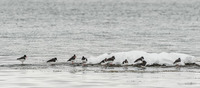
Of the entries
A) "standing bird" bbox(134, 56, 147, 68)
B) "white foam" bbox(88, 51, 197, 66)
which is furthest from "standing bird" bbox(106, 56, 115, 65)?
"standing bird" bbox(134, 56, 147, 68)

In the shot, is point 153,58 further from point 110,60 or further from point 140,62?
point 110,60

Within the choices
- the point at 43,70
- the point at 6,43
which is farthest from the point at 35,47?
the point at 43,70

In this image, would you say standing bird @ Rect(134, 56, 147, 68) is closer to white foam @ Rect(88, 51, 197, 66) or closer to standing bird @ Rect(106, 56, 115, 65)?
white foam @ Rect(88, 51, 197, 66)

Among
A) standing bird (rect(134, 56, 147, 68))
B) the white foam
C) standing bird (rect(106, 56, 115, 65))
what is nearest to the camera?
standing bird (rect(134, 56, 147, 68))

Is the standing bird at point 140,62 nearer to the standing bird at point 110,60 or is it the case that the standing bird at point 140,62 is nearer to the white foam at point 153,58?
the white foam at point 153,58

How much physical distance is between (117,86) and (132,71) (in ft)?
20.6

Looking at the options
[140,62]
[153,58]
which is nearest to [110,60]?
[140,62]

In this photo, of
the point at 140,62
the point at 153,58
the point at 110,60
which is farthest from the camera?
the point at 153,58

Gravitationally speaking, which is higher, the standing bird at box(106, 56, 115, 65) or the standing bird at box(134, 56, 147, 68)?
the standing bird at box(106, 56, 115, 65)

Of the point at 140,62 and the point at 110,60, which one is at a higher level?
the point at 110,60

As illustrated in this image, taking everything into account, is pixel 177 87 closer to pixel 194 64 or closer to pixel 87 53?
pixel 194 64

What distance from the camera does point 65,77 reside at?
34.4 m

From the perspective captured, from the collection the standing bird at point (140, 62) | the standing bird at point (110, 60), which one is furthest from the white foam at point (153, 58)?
the standing bird at point (110, 60)

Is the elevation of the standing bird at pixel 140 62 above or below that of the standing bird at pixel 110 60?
below
